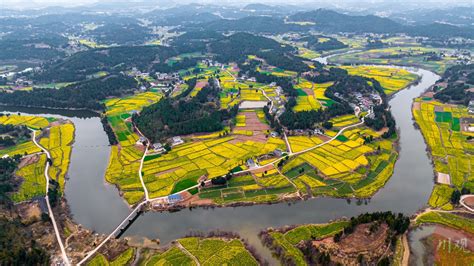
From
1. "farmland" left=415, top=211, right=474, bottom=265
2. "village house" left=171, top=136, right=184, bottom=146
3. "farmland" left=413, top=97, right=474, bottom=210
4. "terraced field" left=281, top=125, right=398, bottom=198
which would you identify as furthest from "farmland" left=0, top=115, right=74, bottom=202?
"farmland" left=413, top=97, right=474, bottom=210

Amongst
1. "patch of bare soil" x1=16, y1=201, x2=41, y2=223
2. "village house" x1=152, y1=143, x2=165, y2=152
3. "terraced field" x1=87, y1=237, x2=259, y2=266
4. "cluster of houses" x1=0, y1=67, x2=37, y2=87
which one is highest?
"village house" x1=152, y1=143, x2=165, y2=152

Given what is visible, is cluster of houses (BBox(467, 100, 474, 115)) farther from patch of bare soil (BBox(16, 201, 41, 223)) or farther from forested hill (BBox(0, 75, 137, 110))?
forested hill (BBox(0, 75, 137, 110))

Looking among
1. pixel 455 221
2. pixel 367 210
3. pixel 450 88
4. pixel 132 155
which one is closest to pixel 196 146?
pixel 132 155

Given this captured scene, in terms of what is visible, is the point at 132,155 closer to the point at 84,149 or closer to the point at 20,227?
the point at 84,149

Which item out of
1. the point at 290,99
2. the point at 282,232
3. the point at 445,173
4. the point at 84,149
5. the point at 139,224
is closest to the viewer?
the point at 282,232

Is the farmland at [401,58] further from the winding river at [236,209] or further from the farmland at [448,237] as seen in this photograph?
the farmland at [448,237]

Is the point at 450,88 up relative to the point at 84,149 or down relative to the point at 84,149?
up

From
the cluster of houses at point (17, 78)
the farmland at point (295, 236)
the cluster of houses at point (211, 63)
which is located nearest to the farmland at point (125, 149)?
the farmland at point (295, 236)
